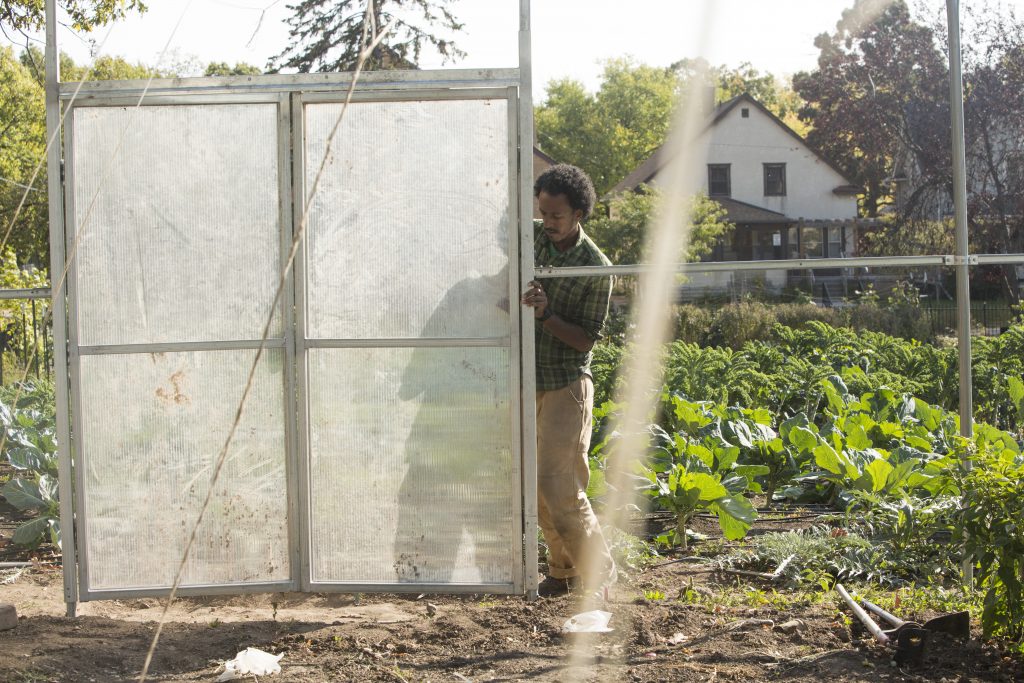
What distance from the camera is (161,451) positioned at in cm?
429

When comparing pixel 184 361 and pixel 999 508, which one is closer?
pixel 999 508

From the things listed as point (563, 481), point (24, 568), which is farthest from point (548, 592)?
point (24, 568)

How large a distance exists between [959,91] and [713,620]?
2.29m

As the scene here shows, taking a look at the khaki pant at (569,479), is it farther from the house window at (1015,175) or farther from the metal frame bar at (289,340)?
the house window at (1015,175)

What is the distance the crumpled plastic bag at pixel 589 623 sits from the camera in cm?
396

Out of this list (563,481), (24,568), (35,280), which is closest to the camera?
(563,481)

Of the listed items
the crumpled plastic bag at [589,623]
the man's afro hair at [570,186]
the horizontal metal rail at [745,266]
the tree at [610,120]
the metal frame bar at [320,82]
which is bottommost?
the crumpled plastic bag at [589,623]

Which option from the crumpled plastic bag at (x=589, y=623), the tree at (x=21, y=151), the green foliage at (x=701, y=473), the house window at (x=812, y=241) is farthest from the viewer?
the house window at (x=812, y=241)

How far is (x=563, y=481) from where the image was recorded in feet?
14.7

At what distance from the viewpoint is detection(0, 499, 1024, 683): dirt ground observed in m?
3.60

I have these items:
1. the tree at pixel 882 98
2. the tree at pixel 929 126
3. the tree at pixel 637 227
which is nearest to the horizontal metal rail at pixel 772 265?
the tree at pixel 929 126

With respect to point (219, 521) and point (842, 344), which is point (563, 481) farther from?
point (842, 344)

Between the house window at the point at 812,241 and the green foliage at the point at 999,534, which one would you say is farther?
the house window at the point at 812,241

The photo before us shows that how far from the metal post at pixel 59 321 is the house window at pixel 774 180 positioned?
3465cm
